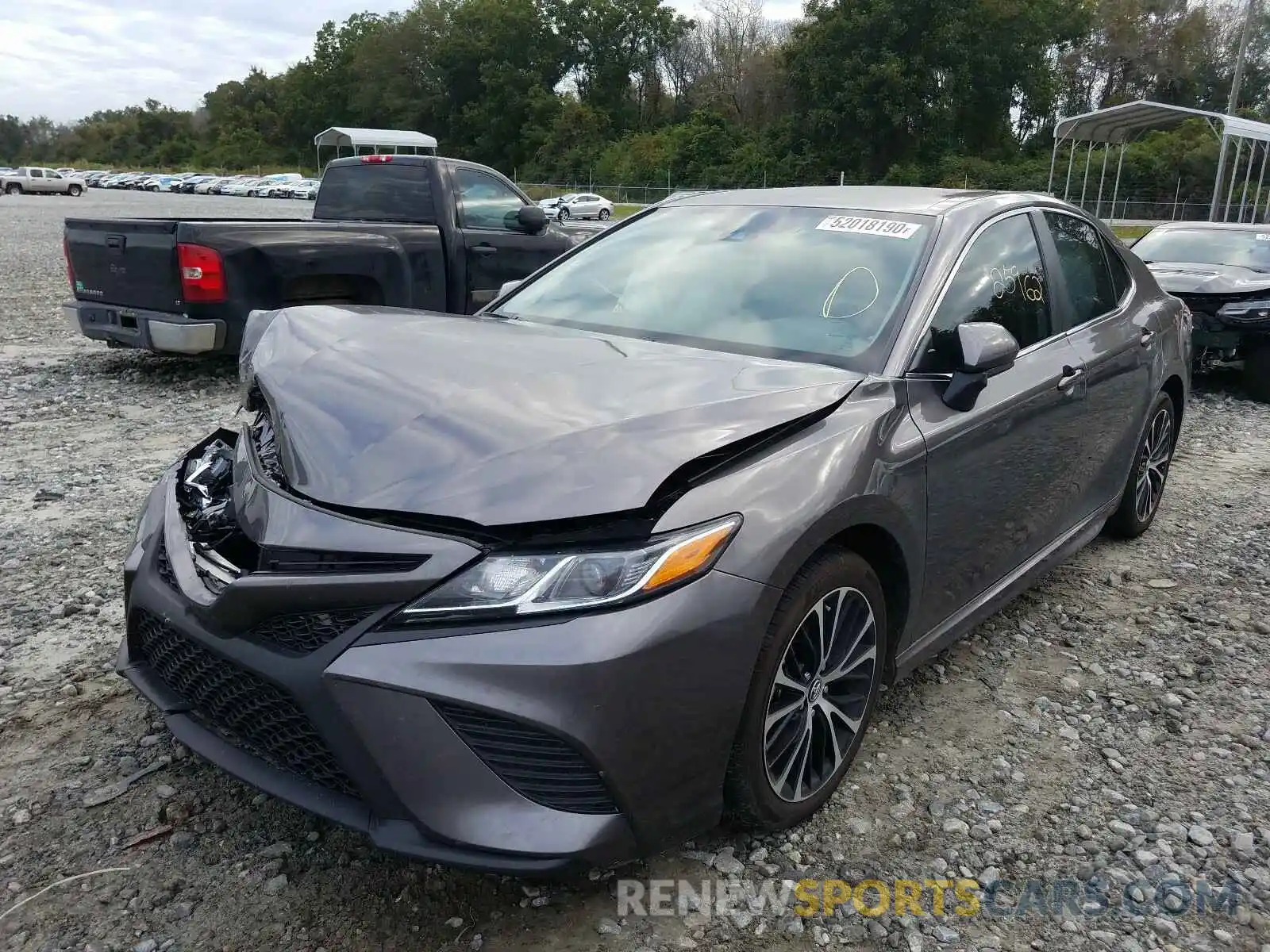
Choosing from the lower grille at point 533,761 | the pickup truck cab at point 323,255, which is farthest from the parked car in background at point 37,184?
the lower grille at point 533,761

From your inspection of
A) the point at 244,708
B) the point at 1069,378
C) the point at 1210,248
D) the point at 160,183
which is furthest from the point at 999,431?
the point at 160,183

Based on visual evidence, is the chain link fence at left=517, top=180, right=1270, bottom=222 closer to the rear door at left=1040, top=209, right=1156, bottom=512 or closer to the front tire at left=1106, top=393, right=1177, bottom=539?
the front tire at left=1106, top=393, right=1177, bottom=539

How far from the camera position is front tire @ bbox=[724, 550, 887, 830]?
2.26 meters

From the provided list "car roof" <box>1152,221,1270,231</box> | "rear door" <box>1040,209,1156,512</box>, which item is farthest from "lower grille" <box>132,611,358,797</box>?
"car roof" <box>1152,221,1270,231</box>

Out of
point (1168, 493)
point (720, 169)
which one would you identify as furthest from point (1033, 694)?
point (720, 169)

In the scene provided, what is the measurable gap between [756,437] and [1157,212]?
136 ft

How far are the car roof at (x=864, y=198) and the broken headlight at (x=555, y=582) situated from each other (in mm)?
1916

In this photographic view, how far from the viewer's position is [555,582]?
197 centimetres

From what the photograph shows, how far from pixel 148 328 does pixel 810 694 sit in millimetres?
6217

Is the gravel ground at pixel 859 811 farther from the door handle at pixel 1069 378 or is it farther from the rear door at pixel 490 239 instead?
the rear door at pixel 490 239

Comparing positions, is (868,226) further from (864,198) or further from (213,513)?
(213,513)

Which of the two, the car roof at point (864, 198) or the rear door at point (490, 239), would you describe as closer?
the car roof at point (864, 198)

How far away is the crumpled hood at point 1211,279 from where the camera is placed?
27.2 ft

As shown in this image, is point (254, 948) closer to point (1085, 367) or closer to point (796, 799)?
point (796, 799)
